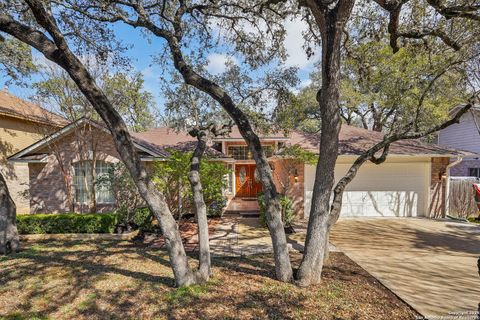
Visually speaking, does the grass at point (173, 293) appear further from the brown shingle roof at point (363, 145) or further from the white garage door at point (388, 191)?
the brown shingle roof at point (363, 145)

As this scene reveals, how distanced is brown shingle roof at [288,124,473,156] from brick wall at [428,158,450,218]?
0.57m

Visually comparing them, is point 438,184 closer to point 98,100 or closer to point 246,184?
point 246,184

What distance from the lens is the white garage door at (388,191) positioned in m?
12.2

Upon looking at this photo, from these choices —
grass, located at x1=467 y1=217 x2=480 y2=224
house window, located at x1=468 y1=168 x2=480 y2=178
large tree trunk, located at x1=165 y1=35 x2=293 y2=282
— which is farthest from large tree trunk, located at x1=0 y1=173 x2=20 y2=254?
house window, located at x1=468 y1=168 x2=480 y2=178

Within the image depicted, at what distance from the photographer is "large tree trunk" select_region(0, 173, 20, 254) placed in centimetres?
729

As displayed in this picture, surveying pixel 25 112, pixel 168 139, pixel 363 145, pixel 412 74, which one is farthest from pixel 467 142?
pixel 25 112

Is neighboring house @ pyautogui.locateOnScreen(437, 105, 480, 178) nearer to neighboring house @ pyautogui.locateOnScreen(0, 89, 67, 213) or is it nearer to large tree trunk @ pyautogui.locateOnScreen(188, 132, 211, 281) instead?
large tree trunk @ pyautogui.locateOnScreen(188, 132, 211, 281)

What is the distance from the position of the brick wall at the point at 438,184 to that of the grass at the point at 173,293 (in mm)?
8492

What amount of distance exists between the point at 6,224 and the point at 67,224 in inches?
87.7

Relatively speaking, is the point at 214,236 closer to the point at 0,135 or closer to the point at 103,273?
the point at 103,273

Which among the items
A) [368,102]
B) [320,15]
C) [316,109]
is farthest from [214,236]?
[316,109]

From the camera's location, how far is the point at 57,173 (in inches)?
456

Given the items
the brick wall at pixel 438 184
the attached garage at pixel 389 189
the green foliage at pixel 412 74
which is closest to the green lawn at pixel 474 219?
the brick wall at pixel 438 184

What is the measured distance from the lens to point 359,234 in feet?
30.6
